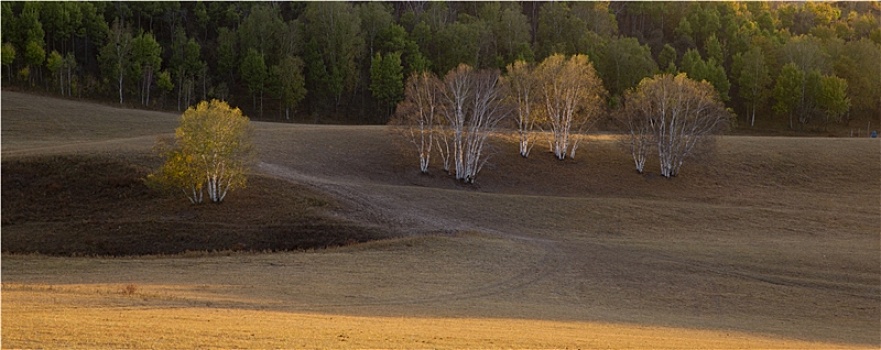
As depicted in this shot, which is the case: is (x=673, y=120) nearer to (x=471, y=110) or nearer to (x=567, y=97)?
(x=567, y=97)

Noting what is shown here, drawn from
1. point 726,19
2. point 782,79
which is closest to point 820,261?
point 782,79

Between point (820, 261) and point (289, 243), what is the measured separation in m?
28.3

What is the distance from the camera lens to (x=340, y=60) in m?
120

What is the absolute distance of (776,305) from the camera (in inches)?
1277

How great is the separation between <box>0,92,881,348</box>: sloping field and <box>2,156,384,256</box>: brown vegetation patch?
93.7 inches

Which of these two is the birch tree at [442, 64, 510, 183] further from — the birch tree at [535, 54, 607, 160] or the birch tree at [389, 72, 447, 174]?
the birch tree at [535, 54, 607, 160]

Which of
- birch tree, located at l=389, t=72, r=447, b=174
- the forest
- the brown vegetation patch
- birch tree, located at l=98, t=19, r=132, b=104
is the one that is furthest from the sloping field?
the forest

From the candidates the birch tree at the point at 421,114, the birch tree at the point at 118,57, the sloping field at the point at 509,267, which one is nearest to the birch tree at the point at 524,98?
the sloping field at the point at 509,267

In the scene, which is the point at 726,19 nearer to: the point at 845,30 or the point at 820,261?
the point at 845,30

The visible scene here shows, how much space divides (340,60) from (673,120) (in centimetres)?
5839

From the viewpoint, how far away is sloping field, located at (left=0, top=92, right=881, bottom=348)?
2195 cm

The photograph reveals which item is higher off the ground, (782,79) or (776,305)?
(782,79)

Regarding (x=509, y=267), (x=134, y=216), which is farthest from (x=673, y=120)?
(x=134, y=216)

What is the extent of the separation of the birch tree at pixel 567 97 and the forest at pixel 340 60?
30278mm
